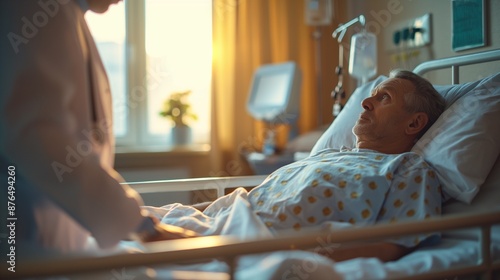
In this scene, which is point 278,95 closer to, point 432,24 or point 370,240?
point 432,24

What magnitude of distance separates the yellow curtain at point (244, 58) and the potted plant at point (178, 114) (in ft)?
0.66

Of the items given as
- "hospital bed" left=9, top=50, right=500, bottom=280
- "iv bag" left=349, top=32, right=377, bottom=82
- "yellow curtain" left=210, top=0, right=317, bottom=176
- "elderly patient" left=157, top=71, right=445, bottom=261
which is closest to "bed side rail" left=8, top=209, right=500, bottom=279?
"hospital bed" left=9, top=50, right=500, bottom=280

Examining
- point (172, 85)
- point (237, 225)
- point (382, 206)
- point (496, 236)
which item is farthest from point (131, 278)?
point (172, 85)

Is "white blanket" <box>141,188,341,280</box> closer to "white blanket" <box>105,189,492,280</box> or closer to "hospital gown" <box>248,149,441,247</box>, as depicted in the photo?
"white blanket" <box>105,189,492,280</box>

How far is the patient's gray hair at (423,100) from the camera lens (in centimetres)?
149

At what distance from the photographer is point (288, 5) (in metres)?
3.64

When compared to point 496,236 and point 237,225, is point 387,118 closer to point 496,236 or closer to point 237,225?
point 496,236

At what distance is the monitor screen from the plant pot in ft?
1.74

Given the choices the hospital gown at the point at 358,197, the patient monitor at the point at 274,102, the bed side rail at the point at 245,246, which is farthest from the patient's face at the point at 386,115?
the patient monitor at the point at 274,102

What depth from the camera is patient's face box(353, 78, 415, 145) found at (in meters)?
1.49

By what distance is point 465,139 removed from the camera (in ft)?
4.41

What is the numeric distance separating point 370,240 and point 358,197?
0.36m

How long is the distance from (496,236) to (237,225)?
619 millimetres

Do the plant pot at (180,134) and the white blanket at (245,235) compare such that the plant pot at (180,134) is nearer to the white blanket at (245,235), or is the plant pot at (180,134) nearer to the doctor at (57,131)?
the white blanket at (245,235)
